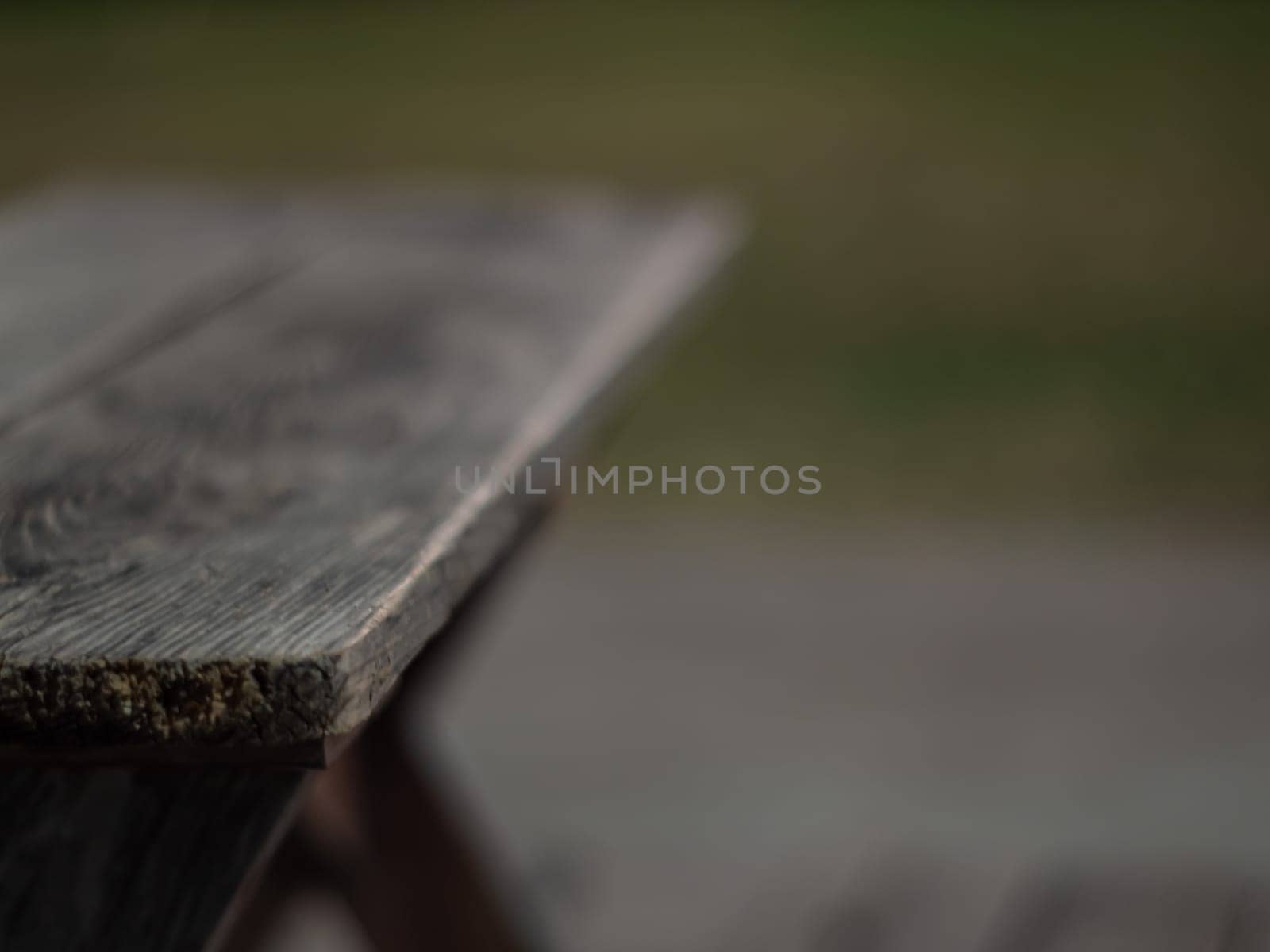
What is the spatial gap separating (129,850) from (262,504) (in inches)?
7.2

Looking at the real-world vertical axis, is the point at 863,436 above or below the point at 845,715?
below

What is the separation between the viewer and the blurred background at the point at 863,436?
2127 millimetres

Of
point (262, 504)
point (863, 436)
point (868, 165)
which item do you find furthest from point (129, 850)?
point (868, 165)

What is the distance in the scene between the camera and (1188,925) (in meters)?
1.78

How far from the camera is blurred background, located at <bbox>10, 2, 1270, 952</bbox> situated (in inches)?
83.7

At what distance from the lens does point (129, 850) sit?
80 cm

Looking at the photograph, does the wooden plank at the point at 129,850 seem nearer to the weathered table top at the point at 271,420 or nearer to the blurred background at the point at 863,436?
the weathered table top at the point at 271,420

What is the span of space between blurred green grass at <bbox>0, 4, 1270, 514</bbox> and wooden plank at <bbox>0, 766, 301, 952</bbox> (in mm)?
3024

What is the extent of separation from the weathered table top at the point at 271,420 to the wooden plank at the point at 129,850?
0.13 meters

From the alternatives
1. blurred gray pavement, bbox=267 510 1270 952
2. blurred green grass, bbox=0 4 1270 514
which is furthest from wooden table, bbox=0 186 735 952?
blurred green grass, bbox=0 4 1270 514

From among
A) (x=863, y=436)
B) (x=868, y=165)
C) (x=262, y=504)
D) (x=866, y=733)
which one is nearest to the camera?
(x=262, y=504)

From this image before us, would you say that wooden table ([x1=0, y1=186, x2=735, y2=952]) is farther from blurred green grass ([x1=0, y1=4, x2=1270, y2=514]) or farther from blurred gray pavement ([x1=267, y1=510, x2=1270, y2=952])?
blurred green grass ([x1=0, y1=4, x2=1270, y2=514])

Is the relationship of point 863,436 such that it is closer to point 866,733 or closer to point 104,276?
point 866,733

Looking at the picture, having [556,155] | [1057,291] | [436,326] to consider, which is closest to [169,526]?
[436,326]
